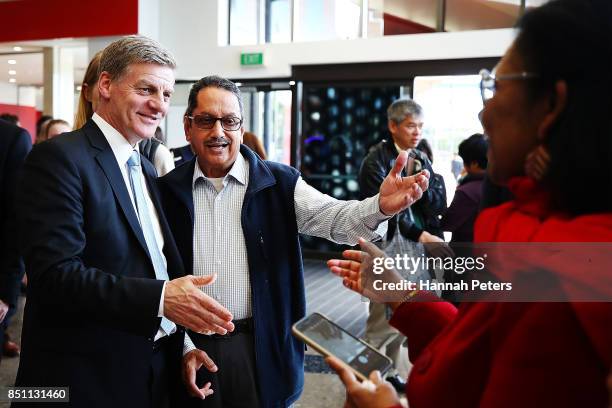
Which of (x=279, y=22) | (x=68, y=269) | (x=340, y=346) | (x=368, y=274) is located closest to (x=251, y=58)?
(x=279, y=22)

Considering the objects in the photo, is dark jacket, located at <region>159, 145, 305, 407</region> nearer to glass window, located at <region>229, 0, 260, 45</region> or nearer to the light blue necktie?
the light blue necktie

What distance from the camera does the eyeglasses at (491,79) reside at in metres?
0.85

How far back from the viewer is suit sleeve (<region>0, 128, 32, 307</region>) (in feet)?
7.44

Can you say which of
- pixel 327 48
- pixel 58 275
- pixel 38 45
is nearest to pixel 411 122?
pixel 58 275

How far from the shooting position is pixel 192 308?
1.35m

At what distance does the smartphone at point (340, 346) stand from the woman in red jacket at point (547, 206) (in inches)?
4.1

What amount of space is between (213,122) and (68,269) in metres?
0.75

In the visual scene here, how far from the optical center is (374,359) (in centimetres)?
106

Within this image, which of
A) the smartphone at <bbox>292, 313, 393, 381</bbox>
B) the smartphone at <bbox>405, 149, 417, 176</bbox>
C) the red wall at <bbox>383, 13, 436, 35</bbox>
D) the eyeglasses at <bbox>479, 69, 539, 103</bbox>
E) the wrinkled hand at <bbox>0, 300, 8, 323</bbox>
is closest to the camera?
the eyeglasses at <bbox>479, 69, 539, 103</bbox>

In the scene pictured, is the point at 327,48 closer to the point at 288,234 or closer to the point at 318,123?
the point at 318,123

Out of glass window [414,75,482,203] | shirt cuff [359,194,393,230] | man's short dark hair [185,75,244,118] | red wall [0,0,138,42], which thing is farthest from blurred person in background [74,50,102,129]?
red wall [0,0,138,42]

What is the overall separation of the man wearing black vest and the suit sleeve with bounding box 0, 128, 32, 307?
2.88ft

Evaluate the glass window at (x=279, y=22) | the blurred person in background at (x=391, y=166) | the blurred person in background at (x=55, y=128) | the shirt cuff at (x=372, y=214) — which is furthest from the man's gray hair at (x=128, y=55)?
the glass window at (x=279, y=22)

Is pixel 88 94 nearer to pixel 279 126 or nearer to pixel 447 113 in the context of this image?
pixel 447 113
